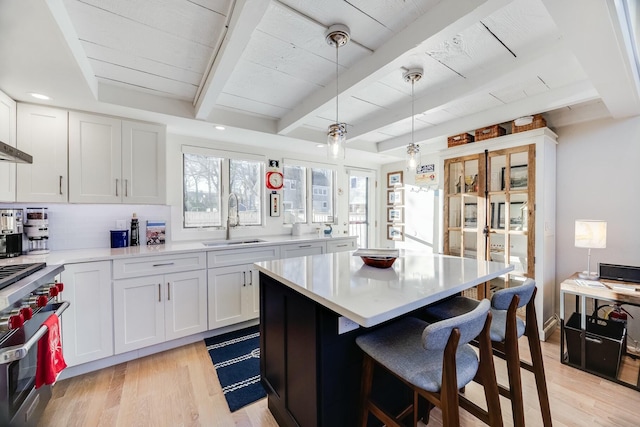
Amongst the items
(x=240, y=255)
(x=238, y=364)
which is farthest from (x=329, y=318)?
(x=240, y=255)

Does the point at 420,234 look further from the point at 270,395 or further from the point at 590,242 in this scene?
the point at 270,395

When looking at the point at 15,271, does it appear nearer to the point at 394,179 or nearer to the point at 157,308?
the point at 157,308

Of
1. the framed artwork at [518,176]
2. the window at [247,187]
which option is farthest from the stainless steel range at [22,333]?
the framed artwork at [518,176]

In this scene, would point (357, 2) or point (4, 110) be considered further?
point (4, 110)

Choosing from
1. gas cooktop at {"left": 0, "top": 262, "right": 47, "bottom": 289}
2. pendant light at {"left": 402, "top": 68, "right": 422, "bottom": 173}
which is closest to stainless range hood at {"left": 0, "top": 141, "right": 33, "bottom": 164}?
gas cooktop at {"left": 0, "top": 262, "right": 47, "bottom": 289}

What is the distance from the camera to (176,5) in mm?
1340

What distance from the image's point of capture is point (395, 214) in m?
4.59

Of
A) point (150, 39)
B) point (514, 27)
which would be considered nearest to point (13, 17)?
point (150, 39)

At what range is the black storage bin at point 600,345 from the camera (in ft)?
6.70

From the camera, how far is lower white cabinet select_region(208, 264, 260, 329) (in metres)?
2.70

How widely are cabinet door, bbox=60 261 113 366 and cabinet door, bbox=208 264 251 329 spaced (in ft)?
2.66

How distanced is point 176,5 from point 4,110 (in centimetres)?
168

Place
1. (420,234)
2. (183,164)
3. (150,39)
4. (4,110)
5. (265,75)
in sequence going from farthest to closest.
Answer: (420,234), (183,164), (265,75), (4,110), (150,39)

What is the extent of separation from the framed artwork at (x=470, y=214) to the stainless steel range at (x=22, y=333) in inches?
152
